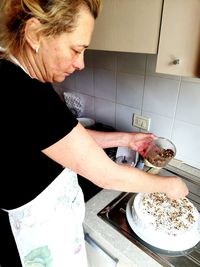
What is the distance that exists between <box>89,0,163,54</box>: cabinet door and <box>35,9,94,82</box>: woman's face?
143 millimetres

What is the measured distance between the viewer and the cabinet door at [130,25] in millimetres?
560

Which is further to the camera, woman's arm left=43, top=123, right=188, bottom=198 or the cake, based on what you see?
the cake

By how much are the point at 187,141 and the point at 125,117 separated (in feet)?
1.14

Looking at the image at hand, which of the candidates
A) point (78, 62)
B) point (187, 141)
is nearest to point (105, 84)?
point (187, 141)

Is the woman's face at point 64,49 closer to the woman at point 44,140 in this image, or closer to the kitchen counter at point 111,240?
the woman at point 44,140

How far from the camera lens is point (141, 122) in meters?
1.12

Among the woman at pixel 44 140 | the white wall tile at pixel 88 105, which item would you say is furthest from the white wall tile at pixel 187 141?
the white wall tile at pixel 88 105

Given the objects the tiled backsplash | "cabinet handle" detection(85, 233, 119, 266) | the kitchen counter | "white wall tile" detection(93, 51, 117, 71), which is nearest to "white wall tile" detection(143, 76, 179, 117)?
the tiled backsplash

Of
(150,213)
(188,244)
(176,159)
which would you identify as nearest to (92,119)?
(176,159)

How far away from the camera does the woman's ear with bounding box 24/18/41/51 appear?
45cm

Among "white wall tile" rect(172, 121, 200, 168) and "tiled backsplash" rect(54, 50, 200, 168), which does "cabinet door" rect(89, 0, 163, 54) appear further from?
"white wall tile" rect(172, 121, 200, 168)

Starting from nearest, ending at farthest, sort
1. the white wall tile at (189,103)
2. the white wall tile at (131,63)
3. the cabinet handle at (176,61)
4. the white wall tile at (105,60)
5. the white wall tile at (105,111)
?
the cabinet handle at (176,61), the white wall tile at (189,103), the white wall tile at (131,63), the white wall tile at (105,60), the white wall tile at (105,111)

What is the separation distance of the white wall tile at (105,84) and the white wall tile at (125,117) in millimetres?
69

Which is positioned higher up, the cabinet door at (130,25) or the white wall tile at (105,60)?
the cabinet door at (130,25)
